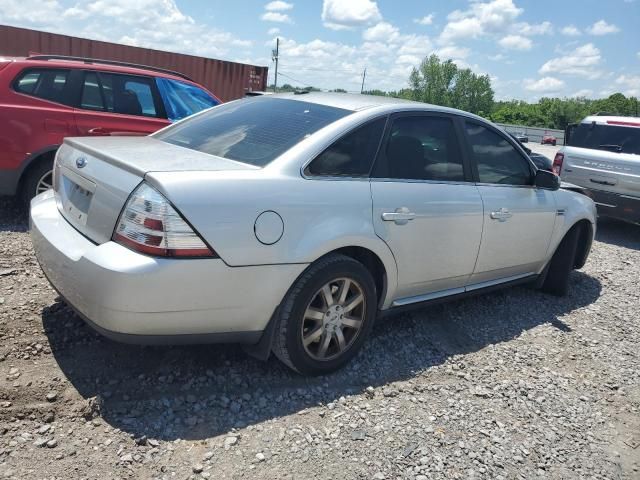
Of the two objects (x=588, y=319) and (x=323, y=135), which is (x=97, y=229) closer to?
(x=323, y=135)

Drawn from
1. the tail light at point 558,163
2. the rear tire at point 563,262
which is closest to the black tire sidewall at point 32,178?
the rear tire at point 563,262

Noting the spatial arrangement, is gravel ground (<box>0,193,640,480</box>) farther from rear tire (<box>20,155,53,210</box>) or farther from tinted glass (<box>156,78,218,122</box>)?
tinted glass (<box>156,78,218,122</box>)

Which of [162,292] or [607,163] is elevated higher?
[607,163]

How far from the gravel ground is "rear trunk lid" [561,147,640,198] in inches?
173

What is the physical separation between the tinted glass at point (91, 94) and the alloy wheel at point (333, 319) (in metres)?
3.96

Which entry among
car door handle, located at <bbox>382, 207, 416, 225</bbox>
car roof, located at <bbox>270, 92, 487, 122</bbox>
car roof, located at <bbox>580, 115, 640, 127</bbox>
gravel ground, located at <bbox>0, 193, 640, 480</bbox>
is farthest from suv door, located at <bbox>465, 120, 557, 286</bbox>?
car roof, located at <bbox>580, 115, 640, 127</bbox>

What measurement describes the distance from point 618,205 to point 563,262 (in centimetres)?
345

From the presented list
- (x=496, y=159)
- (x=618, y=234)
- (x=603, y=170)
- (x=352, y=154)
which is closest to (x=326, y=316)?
(x=352, y=154)

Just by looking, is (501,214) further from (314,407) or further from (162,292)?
(162,292)

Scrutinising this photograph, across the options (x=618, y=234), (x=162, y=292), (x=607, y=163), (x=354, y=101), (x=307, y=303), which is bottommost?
(x=618, y=234)

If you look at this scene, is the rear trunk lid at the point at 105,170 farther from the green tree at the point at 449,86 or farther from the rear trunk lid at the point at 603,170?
the green tree at the point at 449,86

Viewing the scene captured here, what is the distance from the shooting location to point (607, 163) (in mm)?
8047

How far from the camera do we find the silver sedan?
2.56m

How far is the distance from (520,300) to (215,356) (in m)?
3.04
